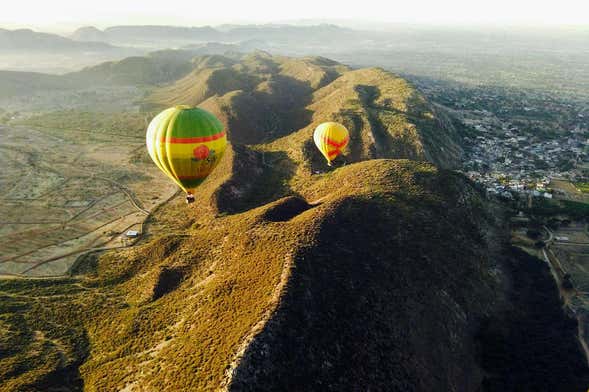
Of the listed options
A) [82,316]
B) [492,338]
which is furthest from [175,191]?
[492,338]

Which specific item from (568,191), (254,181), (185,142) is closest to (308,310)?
(185,142)

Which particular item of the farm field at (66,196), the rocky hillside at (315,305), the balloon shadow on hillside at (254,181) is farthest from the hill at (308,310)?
the balloon shadow on hillside at (254,181)

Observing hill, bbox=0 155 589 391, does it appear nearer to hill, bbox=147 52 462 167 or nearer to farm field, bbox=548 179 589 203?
hill, bbox=147 52 462 167

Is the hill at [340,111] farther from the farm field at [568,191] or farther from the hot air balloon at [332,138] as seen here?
the farm field at [568,191]

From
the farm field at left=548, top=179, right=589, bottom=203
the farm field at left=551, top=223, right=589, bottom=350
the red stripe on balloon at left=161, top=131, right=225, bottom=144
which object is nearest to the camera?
the red stripe on balloon at left=161, top=131, right=225, bottom=144

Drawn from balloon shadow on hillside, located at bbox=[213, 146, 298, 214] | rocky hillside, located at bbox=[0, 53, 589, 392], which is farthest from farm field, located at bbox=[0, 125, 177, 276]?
balloon shadow on hillside, located at bbox=[213, 146, 298, 214]

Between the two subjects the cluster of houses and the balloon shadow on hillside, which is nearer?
the balloon shadow on hillside
